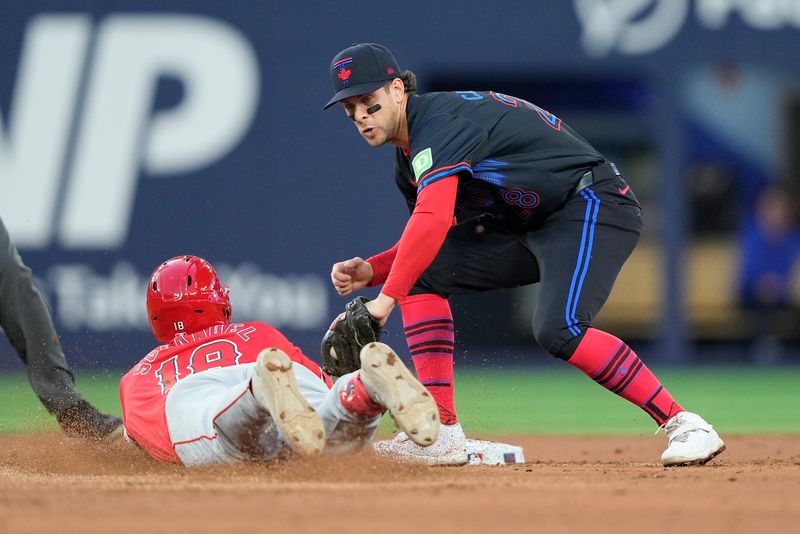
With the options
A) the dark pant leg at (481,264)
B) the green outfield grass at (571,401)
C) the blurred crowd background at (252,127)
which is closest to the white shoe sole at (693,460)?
the dark pant leg at (481,264)

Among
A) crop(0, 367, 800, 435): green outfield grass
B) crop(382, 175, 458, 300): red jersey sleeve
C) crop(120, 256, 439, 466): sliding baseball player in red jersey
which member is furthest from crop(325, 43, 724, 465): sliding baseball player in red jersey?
crop(0, 367, 800, 435): green outfield grass

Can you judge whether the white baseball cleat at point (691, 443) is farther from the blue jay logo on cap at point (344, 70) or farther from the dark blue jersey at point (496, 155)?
the blue jay logo on cap at point (344, 70)

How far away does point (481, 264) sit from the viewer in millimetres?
5441

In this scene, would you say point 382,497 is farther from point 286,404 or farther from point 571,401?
point 571,401

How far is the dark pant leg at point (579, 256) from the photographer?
4.97 metres

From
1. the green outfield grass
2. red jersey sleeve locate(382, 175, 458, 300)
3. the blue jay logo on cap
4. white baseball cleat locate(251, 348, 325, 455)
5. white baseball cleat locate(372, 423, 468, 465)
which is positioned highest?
the blue jay logo on cap

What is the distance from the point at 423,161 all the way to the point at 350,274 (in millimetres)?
759

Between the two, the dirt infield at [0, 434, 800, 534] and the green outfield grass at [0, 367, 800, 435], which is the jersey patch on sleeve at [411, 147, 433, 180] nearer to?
the dirt infield at [0, 434, 800, 534]

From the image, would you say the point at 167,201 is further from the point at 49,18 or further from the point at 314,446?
the point at 314,446

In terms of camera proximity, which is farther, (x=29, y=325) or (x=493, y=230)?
(x=29, y=325)

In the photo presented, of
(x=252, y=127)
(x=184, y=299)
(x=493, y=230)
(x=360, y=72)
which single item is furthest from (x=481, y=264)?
(x=252, y=127)

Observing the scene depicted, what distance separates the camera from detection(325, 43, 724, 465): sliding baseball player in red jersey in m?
4.88

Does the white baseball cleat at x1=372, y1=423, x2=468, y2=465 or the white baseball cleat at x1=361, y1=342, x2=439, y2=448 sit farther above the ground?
the white baseball cleat at x1=361, y1=342, x2=439, y2=448

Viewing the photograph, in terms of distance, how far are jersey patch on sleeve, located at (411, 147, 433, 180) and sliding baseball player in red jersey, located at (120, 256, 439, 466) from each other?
86cm
